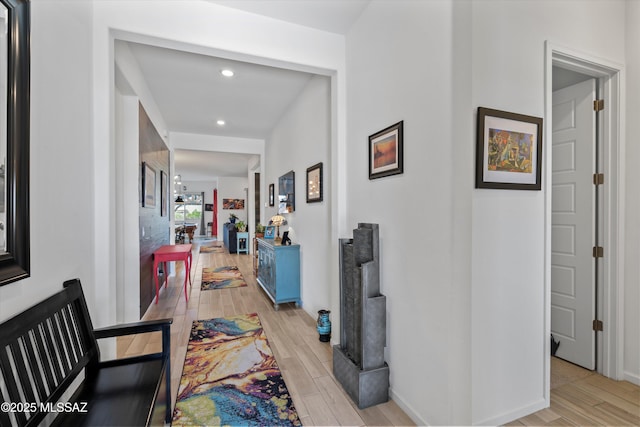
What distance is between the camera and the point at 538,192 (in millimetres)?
1824

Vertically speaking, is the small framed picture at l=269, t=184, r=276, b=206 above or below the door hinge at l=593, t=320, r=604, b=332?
above

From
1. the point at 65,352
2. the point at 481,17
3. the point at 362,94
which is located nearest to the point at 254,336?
the point at 65,352

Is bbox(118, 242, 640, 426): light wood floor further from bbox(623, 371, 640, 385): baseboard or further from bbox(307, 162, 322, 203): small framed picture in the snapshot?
bbox(307, 162, 322, 203): small framed picture

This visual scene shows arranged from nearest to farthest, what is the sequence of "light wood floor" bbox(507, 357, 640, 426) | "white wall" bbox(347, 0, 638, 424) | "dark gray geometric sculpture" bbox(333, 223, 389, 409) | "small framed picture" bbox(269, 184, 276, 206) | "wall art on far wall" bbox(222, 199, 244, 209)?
"white wall" bbox(347, 0, 638, 424)
"light wood floor" bbox(507, 357, 640, 426)
"dark gray geometric sculpture" bbox(333, 223, 389, 409)
"small framed picture" bbox(269, 184, 276, 206)
"wall art on far wall" bbox(222, 199, 244, 209)

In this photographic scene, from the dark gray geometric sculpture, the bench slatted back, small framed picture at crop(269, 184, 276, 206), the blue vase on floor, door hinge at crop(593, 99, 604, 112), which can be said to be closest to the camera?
the bench slatted back

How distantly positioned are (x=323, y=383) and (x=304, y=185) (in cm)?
230

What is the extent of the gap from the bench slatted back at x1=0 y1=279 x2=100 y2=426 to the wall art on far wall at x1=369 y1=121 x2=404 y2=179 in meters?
1.93

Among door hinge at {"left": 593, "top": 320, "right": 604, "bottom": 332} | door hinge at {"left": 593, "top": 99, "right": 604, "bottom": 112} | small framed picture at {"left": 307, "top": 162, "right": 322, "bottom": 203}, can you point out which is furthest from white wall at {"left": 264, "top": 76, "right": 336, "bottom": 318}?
door hinge at {"left": 593, "top": 99, "right": 604, "bottom": 112}

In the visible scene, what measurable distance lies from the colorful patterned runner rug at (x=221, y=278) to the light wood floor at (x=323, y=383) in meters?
1.10

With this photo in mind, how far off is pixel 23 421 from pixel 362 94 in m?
2.54

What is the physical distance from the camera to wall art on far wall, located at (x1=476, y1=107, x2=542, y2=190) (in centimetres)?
163

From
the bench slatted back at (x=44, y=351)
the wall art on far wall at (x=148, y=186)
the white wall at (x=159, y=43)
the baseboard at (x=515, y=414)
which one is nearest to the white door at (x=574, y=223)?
the baseboard at (x=515, y=414)

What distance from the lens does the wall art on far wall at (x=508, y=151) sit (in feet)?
5.36

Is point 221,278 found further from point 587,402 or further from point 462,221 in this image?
point 587,402
